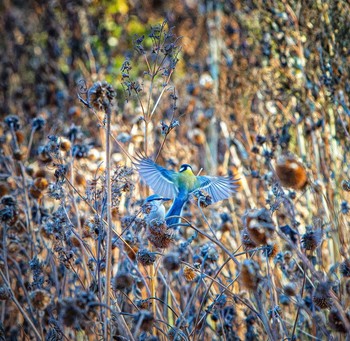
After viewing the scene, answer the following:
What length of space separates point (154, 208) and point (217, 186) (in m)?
0.36

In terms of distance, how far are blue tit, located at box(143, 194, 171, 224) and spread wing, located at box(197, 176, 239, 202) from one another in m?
0.21

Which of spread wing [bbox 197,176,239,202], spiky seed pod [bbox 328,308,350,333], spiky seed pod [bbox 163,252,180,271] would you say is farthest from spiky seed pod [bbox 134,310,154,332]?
spread wing [bbox 197,176,239,202]

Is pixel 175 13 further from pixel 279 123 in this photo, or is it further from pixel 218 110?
pixel 279 123

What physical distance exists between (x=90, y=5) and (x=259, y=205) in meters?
5.15

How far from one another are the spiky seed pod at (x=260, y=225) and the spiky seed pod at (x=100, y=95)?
641 mm

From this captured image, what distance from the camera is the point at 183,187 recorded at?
2186mm

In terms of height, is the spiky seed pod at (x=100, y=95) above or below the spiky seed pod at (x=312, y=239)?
above

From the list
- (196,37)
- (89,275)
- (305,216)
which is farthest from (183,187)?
(196,37)

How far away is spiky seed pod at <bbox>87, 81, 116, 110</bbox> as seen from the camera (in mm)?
1868

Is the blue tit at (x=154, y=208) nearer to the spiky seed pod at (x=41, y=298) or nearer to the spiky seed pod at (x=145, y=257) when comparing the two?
the spiky seed pod at (x=145, y=257)

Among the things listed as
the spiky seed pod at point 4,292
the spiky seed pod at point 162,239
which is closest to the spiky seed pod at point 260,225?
the spiky seed pod at point 162,239

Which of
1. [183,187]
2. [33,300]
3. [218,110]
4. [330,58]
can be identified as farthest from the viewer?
[218,110]

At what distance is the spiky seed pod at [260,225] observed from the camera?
1.57 metres

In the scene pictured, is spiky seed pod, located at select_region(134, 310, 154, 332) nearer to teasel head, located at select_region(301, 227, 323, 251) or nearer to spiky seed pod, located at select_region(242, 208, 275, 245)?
spiky seed pod, located at select_region(242, 208, 275, 245)
